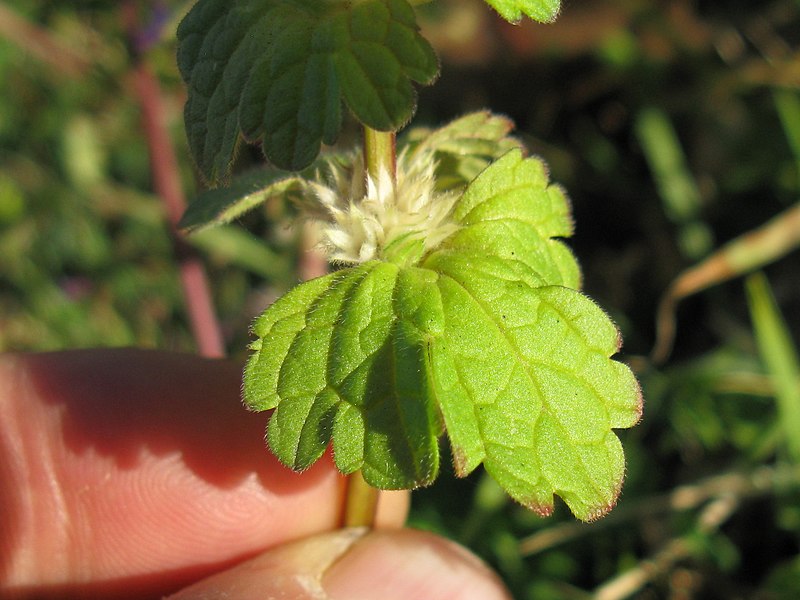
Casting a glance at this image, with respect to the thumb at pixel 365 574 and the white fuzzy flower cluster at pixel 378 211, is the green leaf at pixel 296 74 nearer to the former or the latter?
the white fuzzy flower cluster at pixel 378 211

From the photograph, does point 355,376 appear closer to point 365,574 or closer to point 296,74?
point 296,74

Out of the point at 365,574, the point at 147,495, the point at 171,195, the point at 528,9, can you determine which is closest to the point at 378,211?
the point at 528,9

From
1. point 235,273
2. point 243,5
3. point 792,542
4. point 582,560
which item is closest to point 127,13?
point 235,273

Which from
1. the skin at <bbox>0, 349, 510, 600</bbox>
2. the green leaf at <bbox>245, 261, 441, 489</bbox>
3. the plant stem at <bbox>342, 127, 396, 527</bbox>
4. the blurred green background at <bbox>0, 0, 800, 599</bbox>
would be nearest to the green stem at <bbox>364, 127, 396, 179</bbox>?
the plant stem at <bbox>342, 127, 396, 527</bbox>

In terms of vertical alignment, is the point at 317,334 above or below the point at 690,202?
above

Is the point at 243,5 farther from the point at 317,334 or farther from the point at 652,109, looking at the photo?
the point at 652,109

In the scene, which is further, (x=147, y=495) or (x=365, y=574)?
(x=147, y=495)

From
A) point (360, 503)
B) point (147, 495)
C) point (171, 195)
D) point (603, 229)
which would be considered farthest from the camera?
point (603, 229)

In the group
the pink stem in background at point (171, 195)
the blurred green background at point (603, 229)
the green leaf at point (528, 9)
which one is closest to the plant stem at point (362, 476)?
the green leaf at point (528, 9)
